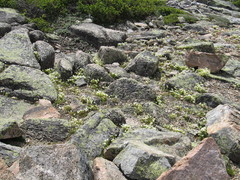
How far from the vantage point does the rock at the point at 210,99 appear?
1101cm

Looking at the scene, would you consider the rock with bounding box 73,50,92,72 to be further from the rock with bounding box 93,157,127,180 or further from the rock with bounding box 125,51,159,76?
the rock with bounding box 93,157,127,180

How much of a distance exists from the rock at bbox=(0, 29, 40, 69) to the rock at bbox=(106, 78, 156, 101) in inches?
143

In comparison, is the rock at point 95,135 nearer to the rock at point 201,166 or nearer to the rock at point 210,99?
the rock at point 201,166

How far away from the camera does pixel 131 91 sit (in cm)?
1075

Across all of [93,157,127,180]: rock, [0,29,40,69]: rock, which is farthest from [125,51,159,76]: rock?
[93,157,127,180]: rock

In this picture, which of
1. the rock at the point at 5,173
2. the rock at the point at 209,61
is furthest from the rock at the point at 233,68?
the rock at the point at 5,173

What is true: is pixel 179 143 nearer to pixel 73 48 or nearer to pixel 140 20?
pixel 73 48

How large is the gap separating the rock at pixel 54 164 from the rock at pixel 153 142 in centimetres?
141

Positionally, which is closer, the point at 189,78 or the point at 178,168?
the point at 178,168

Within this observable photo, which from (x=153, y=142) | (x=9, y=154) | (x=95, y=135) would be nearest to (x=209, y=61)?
(x=153, y=142)

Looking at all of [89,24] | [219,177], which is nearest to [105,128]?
[219,177]

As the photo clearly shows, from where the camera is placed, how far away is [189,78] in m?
12.8

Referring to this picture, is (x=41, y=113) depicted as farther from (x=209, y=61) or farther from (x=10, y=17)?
(x=10, y=17)

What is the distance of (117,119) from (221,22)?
2217 centimetres
